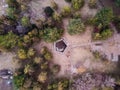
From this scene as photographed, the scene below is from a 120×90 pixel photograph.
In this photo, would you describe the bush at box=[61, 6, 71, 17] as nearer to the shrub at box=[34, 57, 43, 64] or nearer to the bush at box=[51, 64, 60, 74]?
the shrub at box=[34, 57, 43, 64]

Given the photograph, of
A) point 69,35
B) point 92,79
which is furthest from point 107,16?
point 92,79

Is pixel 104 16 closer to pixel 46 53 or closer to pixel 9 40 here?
pixel 46 53

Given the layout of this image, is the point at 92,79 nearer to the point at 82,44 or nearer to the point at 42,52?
the point at 82,44

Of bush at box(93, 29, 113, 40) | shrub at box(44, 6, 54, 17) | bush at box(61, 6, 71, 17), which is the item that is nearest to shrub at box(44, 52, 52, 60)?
shrub at box(44, 6, 54, 17)

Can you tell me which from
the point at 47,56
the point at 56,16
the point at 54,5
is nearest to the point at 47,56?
the point at 47,56

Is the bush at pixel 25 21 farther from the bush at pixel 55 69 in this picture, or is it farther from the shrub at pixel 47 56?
the bush at pixel 55 69

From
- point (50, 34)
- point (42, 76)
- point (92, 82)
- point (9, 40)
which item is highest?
point (50, 34)
